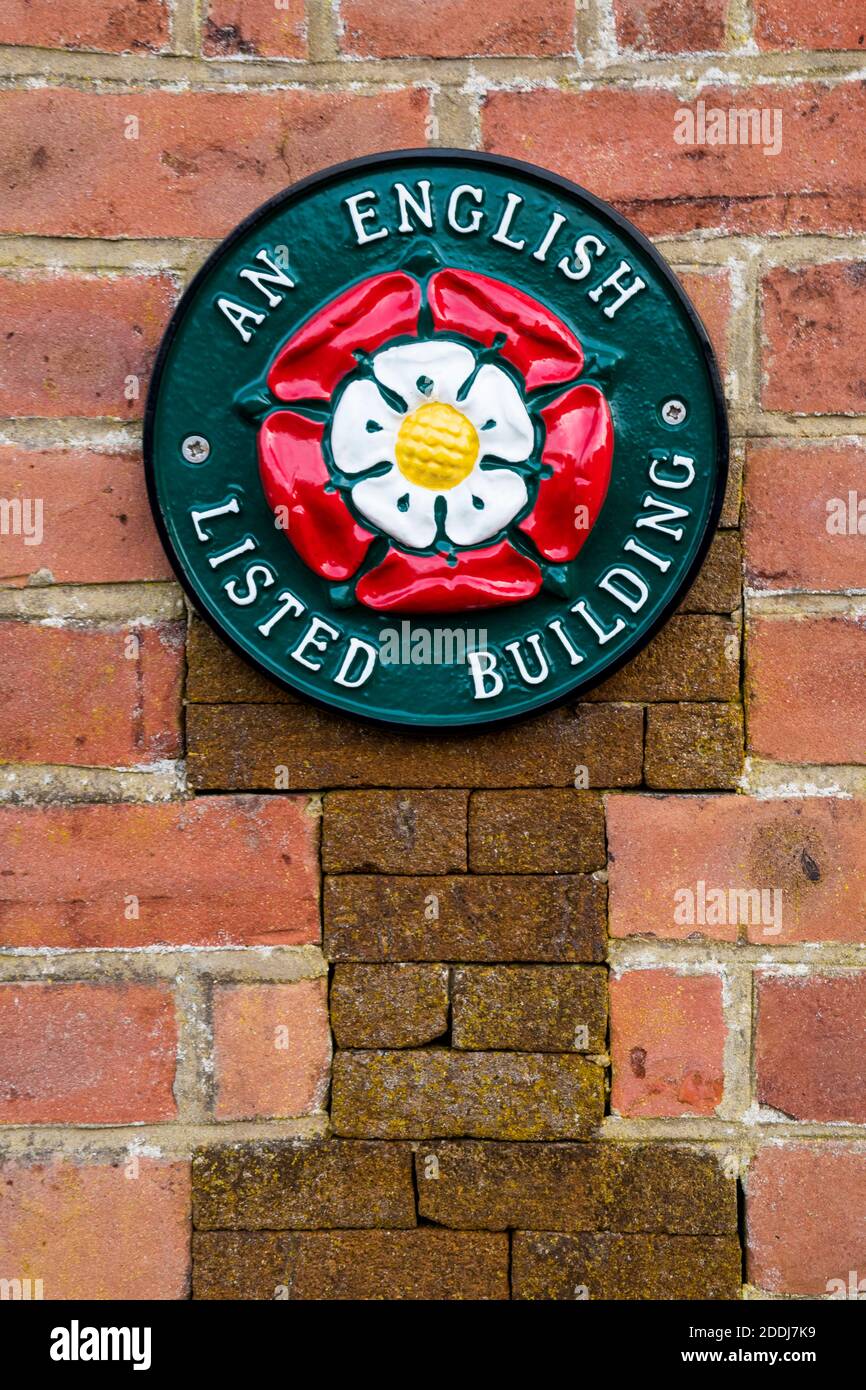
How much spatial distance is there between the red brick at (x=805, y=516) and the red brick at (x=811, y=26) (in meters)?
0.36

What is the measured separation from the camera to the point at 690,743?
0.97m

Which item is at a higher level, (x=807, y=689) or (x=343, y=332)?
(x=343, y=332)

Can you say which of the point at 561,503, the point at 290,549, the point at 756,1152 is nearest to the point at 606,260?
the point at 561,503

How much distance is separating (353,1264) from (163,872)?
0.41m

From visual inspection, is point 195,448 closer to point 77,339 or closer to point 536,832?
point 77,339

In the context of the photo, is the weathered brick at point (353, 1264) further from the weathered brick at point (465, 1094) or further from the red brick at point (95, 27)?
the red brick at point (95, 27)

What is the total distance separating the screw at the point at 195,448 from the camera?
36.6 inches

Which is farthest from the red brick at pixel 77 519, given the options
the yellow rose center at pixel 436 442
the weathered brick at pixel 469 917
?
the weathered brick at pixel 469 917

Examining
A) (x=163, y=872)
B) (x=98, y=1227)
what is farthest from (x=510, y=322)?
(x=98, y=1227)

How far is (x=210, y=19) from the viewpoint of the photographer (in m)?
0.95

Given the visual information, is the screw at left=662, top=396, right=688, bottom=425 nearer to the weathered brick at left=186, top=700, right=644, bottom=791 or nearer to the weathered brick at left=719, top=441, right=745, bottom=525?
the weathered brick at left=719, top=441, right=745, bottom=525

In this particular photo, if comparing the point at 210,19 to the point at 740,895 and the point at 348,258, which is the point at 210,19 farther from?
the point at 740,895

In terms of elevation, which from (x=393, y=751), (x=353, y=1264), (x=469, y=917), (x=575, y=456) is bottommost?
(x=353, y=1264)

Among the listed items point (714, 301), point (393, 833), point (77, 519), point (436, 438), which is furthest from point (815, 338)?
point (77, 519)
